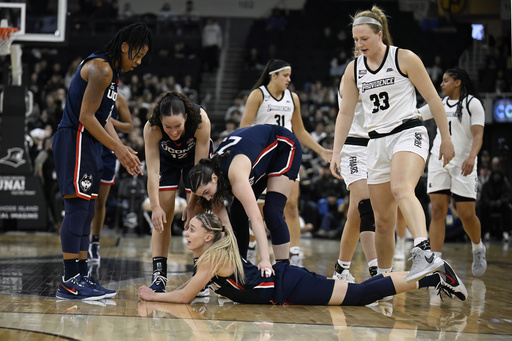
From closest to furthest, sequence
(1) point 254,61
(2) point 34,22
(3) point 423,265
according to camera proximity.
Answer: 1. (3) point 423,265
2. (2) point 34,22
3. (1) point 254,61

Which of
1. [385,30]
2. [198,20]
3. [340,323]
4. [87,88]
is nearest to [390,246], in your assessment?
[340,323]

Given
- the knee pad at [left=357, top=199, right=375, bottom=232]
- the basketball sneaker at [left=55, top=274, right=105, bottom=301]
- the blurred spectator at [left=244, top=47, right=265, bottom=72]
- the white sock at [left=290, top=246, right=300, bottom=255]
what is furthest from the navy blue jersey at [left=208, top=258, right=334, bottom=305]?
the blurred spectator at [left=244, top=47, right=265, bottom=72]

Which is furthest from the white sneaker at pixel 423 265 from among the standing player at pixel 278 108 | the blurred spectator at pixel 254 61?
the blurred spectator at pixel 254 61

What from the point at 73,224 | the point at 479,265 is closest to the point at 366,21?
the point at 73,224

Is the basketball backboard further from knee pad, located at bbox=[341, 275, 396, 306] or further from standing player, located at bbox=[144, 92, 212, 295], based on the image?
knee pad, located at bbox=[341, 275, 396, 306]

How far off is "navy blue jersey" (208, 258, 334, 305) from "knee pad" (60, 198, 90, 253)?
3.47ft

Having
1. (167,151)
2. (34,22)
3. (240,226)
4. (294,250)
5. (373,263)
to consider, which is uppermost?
(34,22)

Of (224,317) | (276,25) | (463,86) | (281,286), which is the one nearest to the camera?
(224,317)

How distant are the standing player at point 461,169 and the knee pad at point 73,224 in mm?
3343

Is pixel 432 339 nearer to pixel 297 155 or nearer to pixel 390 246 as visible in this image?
pixel 390 246

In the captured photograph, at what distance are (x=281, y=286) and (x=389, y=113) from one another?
1.44 m

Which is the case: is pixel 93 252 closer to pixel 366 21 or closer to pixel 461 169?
pixel 461 169

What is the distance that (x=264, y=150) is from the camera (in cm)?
479

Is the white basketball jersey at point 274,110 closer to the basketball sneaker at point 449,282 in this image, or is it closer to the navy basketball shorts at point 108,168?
the navy basketball shorts at point 108,168
